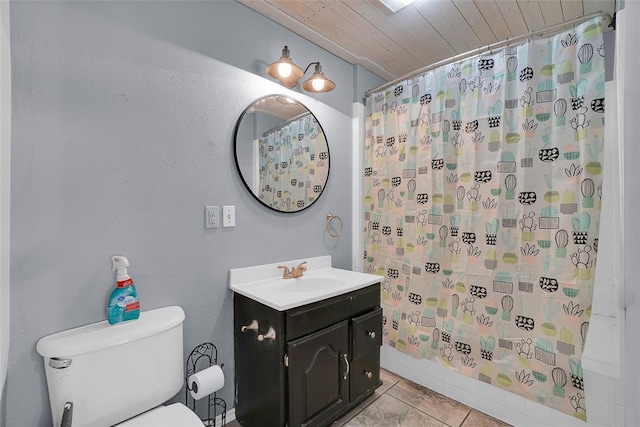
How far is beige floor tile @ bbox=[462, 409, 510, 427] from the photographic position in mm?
1636

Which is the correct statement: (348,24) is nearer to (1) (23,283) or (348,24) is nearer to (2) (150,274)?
(2) (150,274)

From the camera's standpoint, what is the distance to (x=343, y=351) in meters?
1.59

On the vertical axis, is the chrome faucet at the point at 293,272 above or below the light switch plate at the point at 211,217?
below

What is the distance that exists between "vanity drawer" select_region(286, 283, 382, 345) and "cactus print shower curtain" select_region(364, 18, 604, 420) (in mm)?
425

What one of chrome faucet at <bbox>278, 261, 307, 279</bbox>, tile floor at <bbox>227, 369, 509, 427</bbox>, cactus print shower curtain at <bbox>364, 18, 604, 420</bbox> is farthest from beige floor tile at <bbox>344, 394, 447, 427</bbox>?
chrome faucet at <bbox>278, 261, 307, 279</bbox>

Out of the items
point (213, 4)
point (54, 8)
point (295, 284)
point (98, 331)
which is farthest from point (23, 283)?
point (213, 4)

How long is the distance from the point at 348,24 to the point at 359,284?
1.62 meters

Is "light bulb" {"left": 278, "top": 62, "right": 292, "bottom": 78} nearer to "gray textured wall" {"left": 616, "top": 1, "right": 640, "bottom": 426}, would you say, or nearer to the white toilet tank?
the white toilet tank

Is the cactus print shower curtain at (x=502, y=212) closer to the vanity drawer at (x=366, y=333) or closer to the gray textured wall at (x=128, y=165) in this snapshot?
the vanity drawer at (x=366, y=333)

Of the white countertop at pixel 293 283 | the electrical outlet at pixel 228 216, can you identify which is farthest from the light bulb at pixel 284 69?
the white countertop at pixel 293 283

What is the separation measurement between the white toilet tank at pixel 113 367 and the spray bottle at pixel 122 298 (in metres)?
0.04

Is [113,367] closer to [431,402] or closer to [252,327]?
[252,327]

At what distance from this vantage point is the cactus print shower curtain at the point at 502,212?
140 cm

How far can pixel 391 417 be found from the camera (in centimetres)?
168
